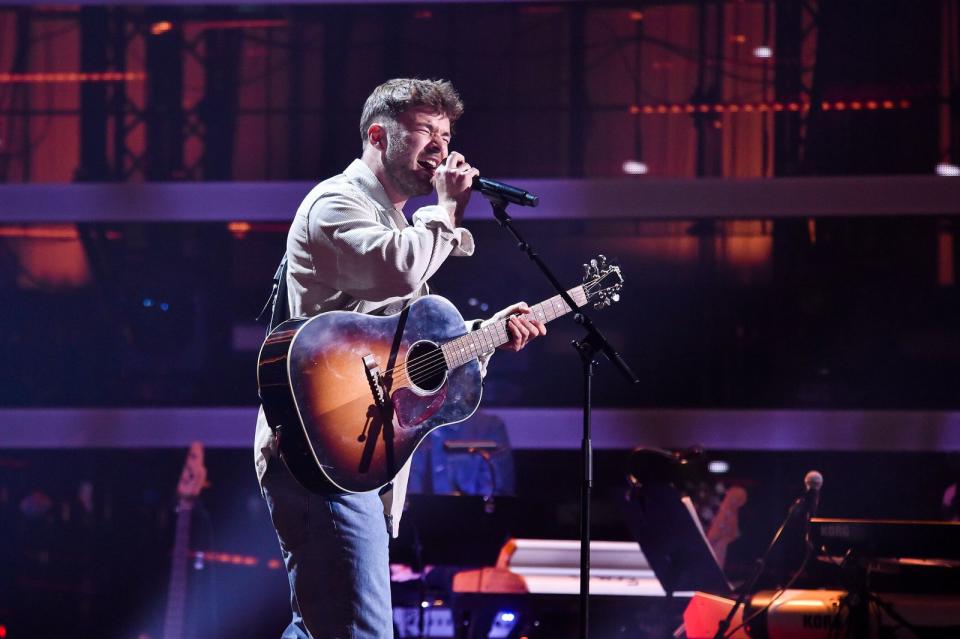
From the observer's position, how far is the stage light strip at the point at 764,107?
8.38 m

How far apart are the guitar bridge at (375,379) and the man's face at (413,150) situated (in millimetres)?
495

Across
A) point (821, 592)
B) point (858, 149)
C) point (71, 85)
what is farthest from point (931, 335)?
point (71, 85)

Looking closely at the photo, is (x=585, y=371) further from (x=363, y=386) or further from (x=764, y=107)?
(x=764, y=107)

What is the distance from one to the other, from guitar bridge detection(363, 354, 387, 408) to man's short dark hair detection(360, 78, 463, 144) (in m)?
0.62

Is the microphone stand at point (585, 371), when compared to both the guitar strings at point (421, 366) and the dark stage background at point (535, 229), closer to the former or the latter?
the guitar strings at point (421, 366)

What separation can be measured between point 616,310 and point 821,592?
5107 mm

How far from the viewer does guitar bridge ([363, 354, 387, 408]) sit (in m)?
2.40

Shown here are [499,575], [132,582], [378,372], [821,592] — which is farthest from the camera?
[132,582]

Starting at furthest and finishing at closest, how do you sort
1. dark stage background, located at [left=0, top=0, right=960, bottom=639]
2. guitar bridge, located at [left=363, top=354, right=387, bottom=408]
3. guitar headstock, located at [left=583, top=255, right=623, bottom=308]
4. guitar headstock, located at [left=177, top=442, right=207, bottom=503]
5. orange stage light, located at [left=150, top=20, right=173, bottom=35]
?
orange stage light, located at [left=150, top=20, right=173, bottom=35], dark stage background, located at [left=0, top=0, right=960, bottom=639], guitar headstock, located at [left=177, top=442, right=207, bottom=503], guitar headstock, located at [left=583, top=255, right=623, bottom=308], guitar bridge, located at [left=363, top=354, right=387, bottom=408]

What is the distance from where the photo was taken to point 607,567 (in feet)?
18.2

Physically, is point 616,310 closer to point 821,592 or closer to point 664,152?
point 664,152

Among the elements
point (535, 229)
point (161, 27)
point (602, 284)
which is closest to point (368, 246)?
point (602, 284)

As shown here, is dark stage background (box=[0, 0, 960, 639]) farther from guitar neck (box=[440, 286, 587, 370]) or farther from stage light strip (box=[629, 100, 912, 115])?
guitar neck (box=[440, 286, 587, 370])

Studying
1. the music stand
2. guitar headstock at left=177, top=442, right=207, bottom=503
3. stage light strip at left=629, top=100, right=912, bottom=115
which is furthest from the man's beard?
stage light strip at left=629, top=100, right=912, bottom=115
